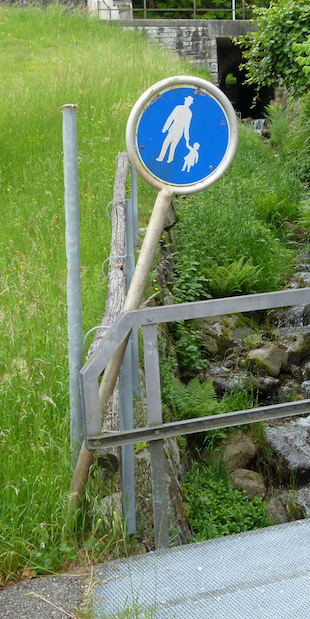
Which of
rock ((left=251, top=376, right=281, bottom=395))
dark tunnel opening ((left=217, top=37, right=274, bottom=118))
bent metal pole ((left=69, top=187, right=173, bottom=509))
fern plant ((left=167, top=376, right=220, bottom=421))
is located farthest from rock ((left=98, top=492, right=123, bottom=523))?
dark tunnel opening ((left=217, top=37, right=274, bottom=118))

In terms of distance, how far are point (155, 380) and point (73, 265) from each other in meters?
0.57

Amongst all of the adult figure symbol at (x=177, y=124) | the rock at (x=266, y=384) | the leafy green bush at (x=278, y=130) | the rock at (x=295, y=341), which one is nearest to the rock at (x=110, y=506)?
the adult figure symbol at (x=177, y=124)

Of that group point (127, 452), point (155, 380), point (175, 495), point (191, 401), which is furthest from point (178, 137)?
point (191, 401)

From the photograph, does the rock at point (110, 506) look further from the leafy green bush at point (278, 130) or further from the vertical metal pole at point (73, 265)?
the leafy green bush at point (278, 130)

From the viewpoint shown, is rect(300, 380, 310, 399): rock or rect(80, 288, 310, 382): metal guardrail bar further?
rect(300, 380, 310, 399): rock

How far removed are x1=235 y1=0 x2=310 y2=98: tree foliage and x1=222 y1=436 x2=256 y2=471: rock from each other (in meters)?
6.97

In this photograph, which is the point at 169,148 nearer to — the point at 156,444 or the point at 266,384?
the point at 156,444

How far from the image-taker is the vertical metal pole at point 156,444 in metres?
2.03

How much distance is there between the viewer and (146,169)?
194 cm

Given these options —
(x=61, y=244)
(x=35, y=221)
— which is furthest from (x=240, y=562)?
(x=35, y=221)

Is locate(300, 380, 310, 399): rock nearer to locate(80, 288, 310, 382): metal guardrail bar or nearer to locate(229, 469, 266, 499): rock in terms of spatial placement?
locate(229, 469, 266, 499): rock

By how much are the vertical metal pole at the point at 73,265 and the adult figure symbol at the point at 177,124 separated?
14.5 inches

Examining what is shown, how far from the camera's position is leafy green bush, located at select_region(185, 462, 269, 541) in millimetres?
3637

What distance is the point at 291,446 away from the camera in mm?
5117
